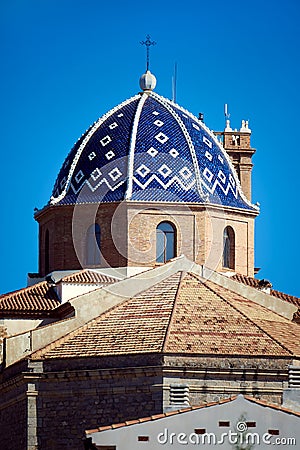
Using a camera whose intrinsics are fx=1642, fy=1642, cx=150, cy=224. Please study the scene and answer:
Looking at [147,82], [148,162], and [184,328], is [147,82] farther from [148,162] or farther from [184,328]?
[184,328]

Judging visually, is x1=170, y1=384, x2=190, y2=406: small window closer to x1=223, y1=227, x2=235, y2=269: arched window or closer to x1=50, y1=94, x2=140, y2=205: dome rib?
x1=223, y1=227, x2=235, y2=269: arched window

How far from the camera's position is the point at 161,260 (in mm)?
41188

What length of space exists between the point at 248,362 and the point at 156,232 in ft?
29.5

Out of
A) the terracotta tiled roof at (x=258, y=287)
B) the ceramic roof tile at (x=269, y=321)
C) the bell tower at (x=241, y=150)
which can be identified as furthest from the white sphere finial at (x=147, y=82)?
the ceramic roof tile at (x=269, y=321)

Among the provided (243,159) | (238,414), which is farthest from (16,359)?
(243,159)

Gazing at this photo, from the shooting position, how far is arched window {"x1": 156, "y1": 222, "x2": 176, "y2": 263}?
41156mm

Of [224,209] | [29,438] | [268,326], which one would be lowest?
[29,438]

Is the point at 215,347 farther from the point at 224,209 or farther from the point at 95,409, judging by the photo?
the point at 224,209

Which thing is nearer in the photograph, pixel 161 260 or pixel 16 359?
pixel 16 359

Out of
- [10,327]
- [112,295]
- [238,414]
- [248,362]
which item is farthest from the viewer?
[10,327]

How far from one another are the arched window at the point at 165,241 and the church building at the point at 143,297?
0.12ft

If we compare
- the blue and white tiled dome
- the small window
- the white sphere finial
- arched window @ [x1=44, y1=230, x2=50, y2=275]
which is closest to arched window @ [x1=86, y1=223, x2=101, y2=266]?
the blue and white tiled dome

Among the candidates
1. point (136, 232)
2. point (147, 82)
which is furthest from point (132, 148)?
point (147, 82)

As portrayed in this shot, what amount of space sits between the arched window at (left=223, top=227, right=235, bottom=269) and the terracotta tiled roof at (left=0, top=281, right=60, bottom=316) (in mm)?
4727
